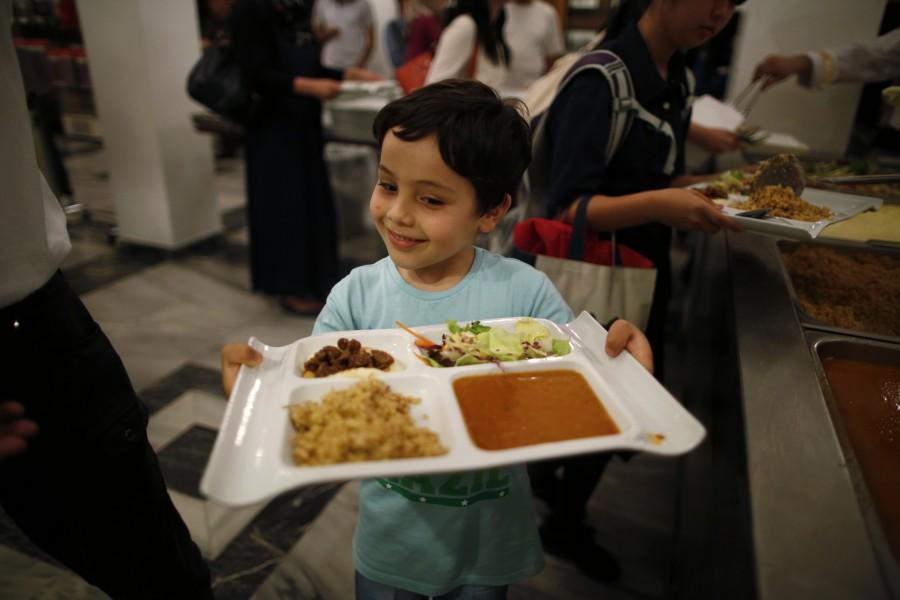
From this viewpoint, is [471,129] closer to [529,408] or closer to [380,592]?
[529,408]

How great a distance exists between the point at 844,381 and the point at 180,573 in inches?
60.7

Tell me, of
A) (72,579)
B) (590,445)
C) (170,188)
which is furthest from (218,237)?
(590,445)

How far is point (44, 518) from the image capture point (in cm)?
115

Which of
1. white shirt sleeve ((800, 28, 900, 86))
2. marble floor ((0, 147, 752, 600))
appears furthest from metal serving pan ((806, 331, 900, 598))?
white shirt sleeve ((800, 28, 900, 86))

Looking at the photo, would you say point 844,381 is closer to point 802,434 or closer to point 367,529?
point 802,434

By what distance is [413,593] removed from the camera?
3.94 ft

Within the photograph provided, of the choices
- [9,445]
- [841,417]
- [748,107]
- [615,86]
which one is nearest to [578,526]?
[841,417]

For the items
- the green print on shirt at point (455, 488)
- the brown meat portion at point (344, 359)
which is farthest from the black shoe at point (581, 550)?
the brown meat portion at point (344, 359)

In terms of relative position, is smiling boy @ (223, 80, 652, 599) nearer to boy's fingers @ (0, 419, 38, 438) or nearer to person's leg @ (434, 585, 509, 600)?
person's leg @ (434, 585, 509, 600)

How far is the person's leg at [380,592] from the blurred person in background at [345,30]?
17.0 ft

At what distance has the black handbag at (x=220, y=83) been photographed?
2.91m

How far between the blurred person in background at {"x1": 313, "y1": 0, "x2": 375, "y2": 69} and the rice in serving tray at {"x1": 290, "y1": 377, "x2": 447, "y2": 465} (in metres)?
5.24

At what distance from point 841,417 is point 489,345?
2.24 feet

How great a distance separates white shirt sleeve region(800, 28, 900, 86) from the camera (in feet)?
5.35
